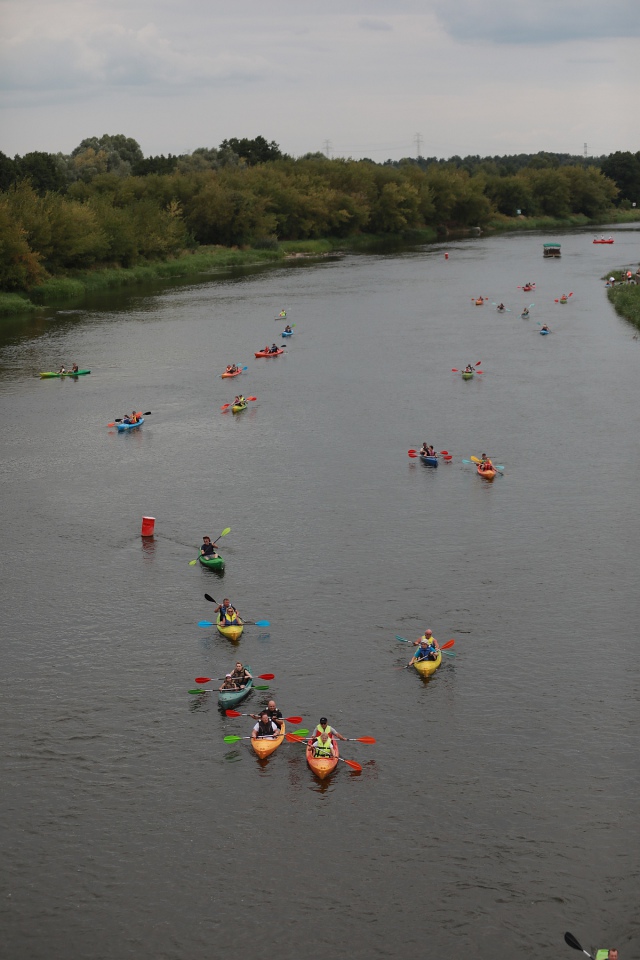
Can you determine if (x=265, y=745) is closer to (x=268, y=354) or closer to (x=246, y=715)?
(x=246, y=715)

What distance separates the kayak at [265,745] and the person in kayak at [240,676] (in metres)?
2.37

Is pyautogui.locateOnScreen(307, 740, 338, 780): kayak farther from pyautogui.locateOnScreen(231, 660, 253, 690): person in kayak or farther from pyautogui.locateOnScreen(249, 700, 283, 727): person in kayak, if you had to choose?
pyautogui.locateOnScreen(231, 660, 253, 690): person in kayak

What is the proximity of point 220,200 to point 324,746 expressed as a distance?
352 ft

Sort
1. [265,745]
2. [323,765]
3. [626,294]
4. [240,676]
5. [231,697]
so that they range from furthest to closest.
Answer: [626,294]
[240,676]
[231,697]
[265,745]
[323,765]

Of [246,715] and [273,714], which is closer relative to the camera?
[273,714]

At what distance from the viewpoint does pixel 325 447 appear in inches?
1906

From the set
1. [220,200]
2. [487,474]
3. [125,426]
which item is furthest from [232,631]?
[220,200]

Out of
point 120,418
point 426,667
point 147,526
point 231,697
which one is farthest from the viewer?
point 120,418

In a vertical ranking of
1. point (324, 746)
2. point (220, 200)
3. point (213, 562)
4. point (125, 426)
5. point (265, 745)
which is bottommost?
point (265, 745)

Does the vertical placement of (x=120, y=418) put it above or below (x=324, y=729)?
→ above

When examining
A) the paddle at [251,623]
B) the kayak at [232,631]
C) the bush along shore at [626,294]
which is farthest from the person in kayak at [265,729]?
the bush along shore at [626,294]

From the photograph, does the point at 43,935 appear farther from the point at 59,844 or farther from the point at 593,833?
the point at 593,833

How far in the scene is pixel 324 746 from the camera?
957 inches

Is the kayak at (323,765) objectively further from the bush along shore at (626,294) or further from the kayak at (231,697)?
the bush along shore at (626,294)
